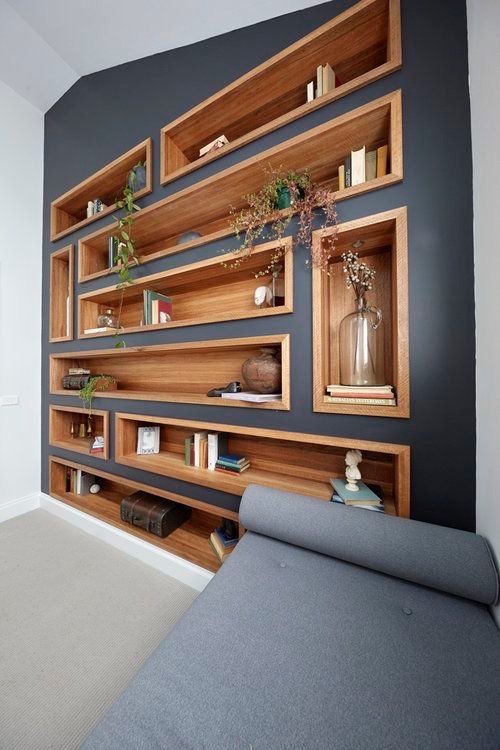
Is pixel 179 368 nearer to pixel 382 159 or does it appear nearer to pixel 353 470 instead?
pixel 353 470

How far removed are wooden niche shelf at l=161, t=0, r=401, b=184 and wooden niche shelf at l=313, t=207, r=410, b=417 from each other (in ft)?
2.17

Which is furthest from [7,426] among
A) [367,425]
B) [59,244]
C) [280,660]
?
[367,425]

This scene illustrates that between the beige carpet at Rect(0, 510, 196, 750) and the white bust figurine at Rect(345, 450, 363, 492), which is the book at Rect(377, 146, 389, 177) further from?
→ the beige carpet at Rect(0, 510, 196, 750)

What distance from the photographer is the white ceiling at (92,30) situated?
1.57m

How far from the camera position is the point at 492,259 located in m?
0.87

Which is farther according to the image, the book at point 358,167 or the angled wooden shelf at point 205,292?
the angled wooden shelf at point 205,292

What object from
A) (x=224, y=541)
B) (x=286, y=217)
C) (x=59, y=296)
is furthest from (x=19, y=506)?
(x=286, y=217)

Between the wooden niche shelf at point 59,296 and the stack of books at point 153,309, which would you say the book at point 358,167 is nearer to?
the stack of books at point 153,309

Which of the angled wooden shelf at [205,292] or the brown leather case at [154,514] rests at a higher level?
the angled wooden shelf at [205,292]

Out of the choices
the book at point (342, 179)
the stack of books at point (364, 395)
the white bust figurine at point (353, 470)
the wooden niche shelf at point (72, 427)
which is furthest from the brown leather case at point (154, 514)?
the book at point (342, 179)

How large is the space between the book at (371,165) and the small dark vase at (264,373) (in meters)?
1.00

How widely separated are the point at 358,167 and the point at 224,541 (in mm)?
2145

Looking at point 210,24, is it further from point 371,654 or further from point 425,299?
point 371,654

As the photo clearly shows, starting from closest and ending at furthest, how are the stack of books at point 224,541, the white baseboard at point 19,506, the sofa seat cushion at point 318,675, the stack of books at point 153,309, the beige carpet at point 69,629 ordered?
the sofa seat cushion at point 318,675, the beige carpet at point 69,629, the stack of books at point 224,541, the stack of books at point 153,309, the white baseboard at point 19,506
